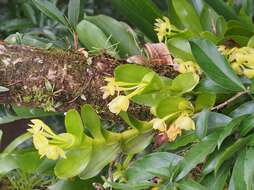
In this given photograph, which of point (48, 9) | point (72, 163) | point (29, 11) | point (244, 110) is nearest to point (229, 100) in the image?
point (244, 110)

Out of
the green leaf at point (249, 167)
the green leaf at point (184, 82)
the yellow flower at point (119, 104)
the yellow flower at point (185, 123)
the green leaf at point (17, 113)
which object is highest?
the green leaf at point (184, 82)

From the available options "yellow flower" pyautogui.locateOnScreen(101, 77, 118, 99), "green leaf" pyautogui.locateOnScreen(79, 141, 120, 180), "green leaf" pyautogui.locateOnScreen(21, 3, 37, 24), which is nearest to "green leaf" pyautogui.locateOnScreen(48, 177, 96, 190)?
"green leaf" pyautogui.locateOnScreen(79, 141, 120, 180)

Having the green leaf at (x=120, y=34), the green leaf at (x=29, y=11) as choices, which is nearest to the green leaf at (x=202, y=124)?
the green leaf at (x=120, y=34)

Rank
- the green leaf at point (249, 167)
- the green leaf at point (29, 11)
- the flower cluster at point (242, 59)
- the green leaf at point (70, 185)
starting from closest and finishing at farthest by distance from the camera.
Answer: the green leaf at point (249, 167) → the flower cluster at point (242, 59) → the green leaf at point (70, 185) → the green leaf at point (29, 11)

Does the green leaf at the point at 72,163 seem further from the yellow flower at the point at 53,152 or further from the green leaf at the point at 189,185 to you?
the green leaf at the point at 189,185

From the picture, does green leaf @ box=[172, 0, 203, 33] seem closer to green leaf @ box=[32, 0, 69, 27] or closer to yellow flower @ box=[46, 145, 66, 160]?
green leaf @ box=[32, 0, 69, 27]

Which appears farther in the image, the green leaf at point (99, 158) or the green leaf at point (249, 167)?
the green leaf at point (99, 158)

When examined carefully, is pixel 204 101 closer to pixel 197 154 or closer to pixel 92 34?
pixel 197 154

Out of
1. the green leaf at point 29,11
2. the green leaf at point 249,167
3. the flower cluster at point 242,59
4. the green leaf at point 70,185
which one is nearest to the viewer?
the green leaf at point 249,167
